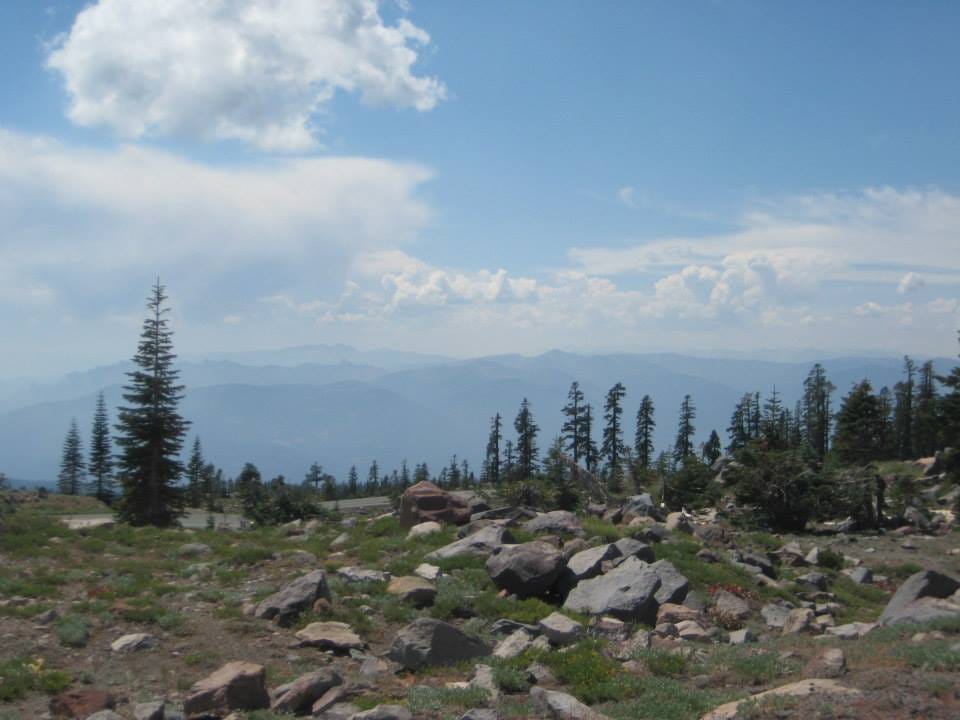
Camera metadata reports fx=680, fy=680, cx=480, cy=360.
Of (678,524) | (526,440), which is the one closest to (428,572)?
(678,524)

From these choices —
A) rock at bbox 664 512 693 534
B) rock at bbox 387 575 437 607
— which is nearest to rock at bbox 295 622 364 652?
rock at bbox 387 575 437 607

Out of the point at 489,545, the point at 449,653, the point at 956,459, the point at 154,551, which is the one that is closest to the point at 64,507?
the point at 154,551

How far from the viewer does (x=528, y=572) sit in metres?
14.9

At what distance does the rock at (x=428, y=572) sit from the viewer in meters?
16.0

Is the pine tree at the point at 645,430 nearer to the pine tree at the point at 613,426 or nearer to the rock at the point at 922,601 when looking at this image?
the pine tree at the point at 613,426

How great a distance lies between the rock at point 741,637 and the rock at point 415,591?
237 inches

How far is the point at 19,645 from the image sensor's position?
1167cm

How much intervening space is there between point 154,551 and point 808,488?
2621cm

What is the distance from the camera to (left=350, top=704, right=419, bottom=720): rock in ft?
26.6

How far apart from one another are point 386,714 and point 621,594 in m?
7.20

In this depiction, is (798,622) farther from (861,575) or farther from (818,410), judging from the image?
(818,410)

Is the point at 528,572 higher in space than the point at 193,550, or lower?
higher

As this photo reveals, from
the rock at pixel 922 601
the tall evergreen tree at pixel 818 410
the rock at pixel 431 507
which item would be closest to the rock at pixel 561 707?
the rock at pixel 922 601

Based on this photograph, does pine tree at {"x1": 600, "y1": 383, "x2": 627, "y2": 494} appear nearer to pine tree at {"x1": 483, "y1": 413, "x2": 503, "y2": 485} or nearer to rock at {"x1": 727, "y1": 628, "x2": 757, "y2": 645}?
pine tree at {"x1": 483, "y1": 413, "x2": 503, "y2": 485}
